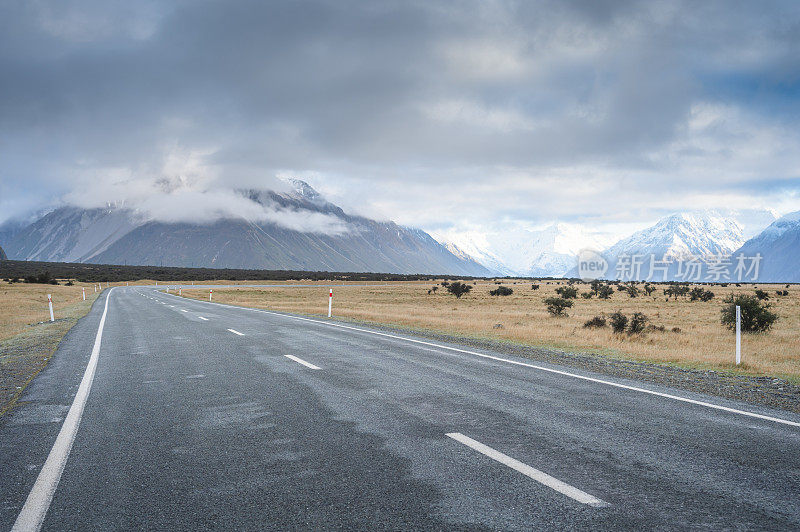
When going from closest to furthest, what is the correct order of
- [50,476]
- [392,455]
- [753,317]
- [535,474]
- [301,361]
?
[535,474] < [50,476] < [392,455] < [301,361] < [753,317]

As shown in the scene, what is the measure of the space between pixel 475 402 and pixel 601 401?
6.16 feet

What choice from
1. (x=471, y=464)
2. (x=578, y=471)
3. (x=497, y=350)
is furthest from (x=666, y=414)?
(x=497, y=350)

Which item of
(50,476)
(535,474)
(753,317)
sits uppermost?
(753,317)

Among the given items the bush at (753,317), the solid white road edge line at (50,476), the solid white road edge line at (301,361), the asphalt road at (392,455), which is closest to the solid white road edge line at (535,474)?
the asphalt road at (392,455)

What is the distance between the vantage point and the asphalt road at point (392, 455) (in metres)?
3.62

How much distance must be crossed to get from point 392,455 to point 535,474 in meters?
1.34

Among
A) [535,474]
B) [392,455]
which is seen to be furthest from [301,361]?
[535,474]

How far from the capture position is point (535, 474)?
168 inches

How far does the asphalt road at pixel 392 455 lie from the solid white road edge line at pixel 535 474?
0.02 meters

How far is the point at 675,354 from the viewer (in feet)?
45.3

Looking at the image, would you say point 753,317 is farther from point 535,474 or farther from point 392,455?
point 392,455

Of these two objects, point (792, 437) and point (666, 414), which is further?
point (666, 414)

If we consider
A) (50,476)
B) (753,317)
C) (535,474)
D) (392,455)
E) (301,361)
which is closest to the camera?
(535,474)

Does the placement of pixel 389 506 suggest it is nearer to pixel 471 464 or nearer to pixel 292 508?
pixel 292 508
